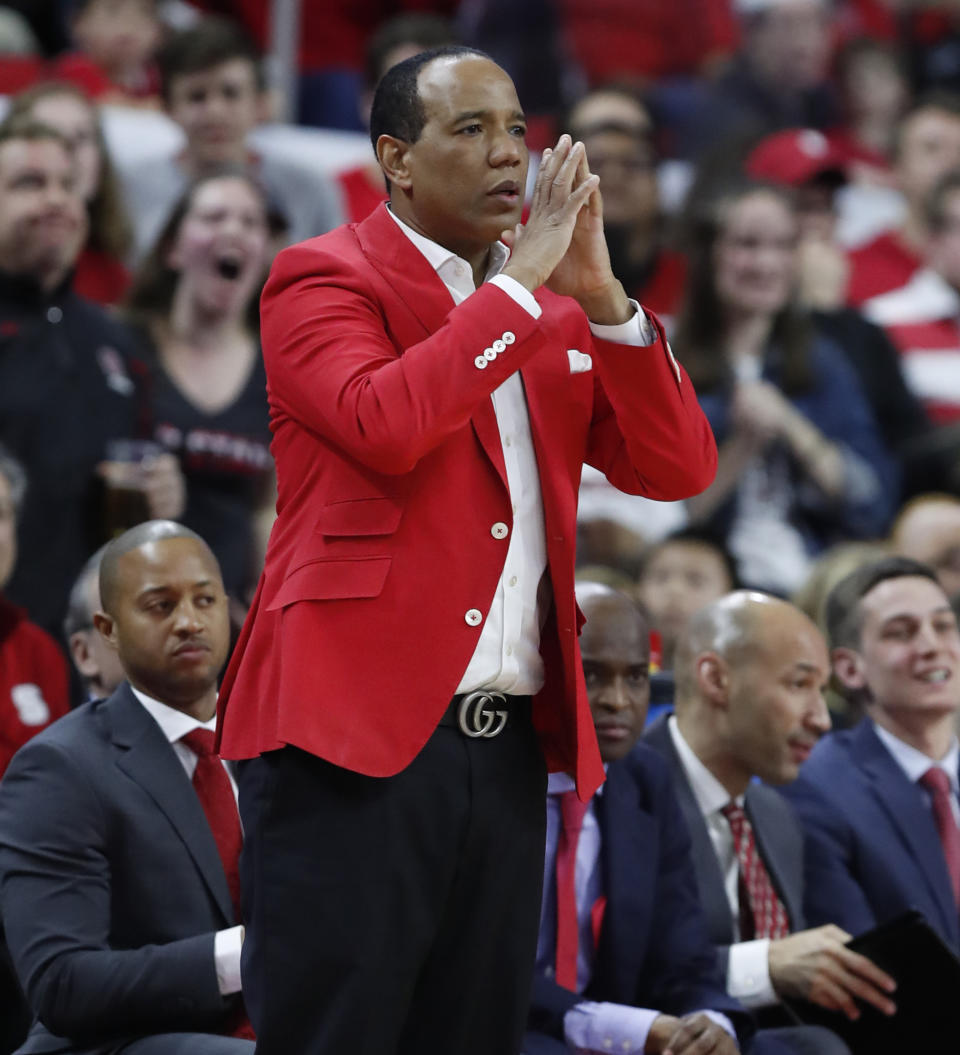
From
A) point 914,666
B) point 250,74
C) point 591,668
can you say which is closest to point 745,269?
point 250,74

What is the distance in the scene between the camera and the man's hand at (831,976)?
346 cm

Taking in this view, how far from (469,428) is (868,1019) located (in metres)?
1.84

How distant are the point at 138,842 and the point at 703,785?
1325 millimetres

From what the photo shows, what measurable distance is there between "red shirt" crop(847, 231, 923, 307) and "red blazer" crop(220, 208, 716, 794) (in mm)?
5444

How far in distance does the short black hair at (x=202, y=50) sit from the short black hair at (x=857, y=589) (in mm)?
2720

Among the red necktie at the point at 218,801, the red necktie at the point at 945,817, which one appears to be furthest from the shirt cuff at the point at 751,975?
the red necktie at the point at 218,801

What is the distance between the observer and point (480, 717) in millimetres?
2211

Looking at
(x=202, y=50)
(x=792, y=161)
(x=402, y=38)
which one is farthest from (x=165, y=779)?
(x=792, y=161)

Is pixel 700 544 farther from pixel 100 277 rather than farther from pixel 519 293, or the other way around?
pixel 519 293

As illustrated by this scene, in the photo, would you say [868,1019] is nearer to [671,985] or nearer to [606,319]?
[671,985]

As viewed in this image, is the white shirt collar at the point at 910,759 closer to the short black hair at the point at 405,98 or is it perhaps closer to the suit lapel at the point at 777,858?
the suit lapel at the point at 777,858

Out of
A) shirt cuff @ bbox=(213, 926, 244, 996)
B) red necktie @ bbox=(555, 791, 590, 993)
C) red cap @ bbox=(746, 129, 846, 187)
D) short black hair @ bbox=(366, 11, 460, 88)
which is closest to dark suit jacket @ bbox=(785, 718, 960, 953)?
red necktie @ bbox=(555, 791, 590, 993)

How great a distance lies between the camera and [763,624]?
396cm

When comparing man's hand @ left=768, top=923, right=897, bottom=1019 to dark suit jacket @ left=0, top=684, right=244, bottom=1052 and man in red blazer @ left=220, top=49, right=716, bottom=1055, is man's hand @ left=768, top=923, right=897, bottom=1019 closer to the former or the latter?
dark suit jacket @ left=0, top=684, right=244, bottom=1052
